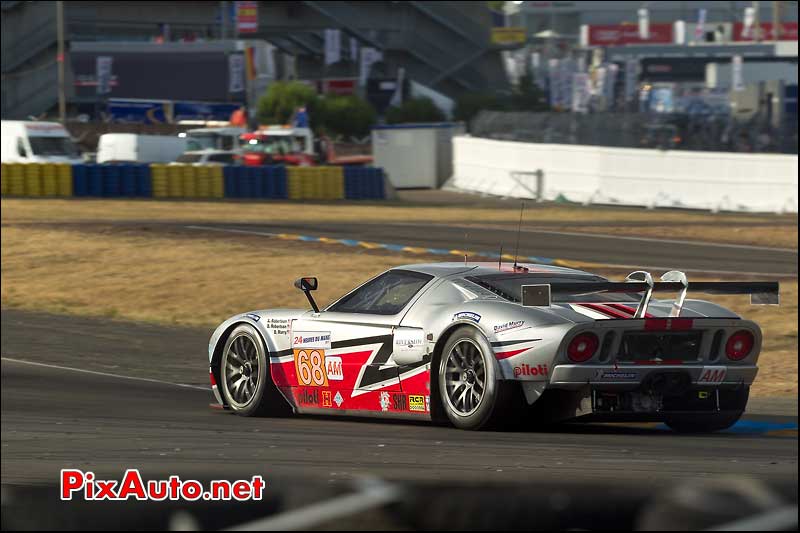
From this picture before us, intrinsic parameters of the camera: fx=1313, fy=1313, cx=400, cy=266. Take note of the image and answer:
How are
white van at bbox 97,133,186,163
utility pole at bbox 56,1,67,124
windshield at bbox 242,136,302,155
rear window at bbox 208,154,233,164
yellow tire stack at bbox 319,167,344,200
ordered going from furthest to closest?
utility pole at bbox 56,1,67,124, white van at bbox 97,133,186,163, windshield at bbox 242,136,302,155, rear window at bbox 208,154,233,164, yellow tire stack at bbox 319,167,344,200

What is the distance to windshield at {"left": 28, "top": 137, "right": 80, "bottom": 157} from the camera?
1626 inches

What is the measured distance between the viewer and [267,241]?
21.0 meters

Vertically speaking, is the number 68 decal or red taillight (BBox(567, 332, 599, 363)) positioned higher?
red taillight (BBox(567, 332, 599, 363))

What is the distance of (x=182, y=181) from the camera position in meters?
36.0

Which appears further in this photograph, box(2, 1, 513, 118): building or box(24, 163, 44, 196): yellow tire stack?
box(2, 1, 513, 118): building

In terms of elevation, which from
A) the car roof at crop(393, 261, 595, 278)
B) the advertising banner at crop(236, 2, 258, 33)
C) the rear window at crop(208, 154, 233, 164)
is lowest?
the car roof at crop(393, 261, 595, 278)

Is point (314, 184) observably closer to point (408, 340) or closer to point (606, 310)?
point (408, 340)

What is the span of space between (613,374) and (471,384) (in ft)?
2.18

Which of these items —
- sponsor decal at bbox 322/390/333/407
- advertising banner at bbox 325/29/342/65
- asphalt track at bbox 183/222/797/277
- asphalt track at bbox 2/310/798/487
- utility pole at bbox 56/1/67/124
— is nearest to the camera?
asphalt track at bbox 2/310/798/487

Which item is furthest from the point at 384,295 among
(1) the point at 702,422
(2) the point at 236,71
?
(2) the point at 236,71

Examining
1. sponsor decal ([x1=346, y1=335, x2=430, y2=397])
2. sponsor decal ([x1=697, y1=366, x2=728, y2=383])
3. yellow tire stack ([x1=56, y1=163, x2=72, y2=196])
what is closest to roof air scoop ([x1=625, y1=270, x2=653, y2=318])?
sponsor decal ([x1=697, y1=366, x2=728, y2=383])

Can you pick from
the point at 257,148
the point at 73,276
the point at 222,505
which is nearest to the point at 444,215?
the point at 257,148

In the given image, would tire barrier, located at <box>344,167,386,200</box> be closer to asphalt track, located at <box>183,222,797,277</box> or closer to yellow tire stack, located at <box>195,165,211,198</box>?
yellow tire stack, located at <box>195,165,211,198</box>

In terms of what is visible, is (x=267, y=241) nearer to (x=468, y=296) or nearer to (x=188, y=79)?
(x=468, y=296)
